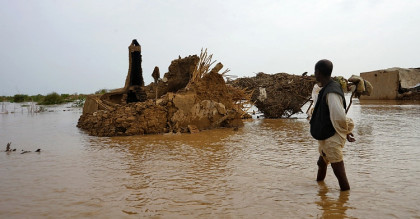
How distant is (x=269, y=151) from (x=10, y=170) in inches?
153

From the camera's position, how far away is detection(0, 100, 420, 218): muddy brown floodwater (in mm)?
2734

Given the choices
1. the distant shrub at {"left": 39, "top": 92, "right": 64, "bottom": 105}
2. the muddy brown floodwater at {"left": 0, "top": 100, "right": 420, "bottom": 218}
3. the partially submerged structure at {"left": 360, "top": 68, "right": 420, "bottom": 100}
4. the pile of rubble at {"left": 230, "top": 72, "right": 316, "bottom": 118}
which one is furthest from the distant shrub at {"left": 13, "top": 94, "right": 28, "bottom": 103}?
the partially submerged structure at {"left": 360, "top": 68, "right": 420, "bottom": 100}

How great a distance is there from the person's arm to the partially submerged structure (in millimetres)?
19273

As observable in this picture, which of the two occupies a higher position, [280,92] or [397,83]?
[397,83]

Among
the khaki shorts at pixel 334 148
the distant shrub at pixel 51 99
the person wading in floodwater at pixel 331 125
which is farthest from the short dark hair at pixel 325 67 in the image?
the distant shrub at pixel 51 99

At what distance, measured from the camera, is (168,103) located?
8008 mm

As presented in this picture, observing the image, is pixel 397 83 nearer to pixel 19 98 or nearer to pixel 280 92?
pixel 280 92

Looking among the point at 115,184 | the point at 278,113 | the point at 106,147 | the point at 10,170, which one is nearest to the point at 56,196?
the point at 115,184

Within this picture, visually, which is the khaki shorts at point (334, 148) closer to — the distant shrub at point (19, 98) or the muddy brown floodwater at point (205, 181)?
the muddy brown floodwater at point (205, 181)

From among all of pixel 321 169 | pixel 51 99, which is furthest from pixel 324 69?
pixel 51 99

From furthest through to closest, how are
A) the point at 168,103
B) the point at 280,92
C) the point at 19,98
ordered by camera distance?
the point at 19,98 → the point at 280,92 → the point at 168,103

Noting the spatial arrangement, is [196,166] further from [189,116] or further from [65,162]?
[189,116]

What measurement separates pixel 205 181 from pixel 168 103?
181 inches

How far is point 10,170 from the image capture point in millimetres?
4156
